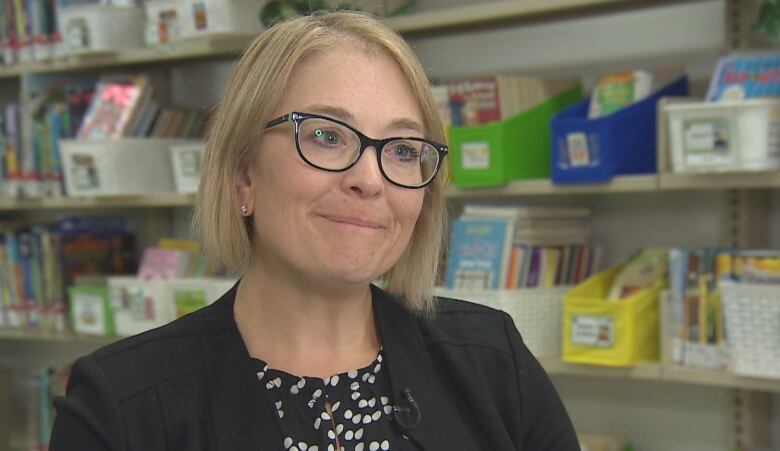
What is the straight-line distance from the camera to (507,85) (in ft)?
7.87

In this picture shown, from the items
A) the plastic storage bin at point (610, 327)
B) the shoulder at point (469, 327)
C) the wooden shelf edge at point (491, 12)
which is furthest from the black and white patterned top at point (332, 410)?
the wooden shelf edge at point (491, 12)

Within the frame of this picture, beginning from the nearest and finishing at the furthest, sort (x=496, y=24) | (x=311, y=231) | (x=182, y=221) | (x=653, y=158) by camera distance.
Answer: (x=311, y=231), (x=653, y=158), (x=496, y=24), (x=182, y=221)

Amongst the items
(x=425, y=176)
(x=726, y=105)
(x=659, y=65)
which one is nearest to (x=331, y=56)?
(x=425, y=176)

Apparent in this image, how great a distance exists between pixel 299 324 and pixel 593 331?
1128 millimetres

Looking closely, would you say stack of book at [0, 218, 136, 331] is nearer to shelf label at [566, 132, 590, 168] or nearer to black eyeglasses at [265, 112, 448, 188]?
shelf label at [566, 132, 590, 168]

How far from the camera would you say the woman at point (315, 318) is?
120cm

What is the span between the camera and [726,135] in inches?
77.8

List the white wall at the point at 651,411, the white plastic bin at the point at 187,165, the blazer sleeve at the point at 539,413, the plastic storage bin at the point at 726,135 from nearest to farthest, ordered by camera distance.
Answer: the blazer sleeve at the point at 539,413 → the plastic storage bin at the point at 726,135 → the white wall at the point at 651,411 → the white plastic bin at the point at 187,165

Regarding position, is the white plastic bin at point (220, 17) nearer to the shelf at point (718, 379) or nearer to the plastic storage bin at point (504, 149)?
the plastic storage bin at point (504, 149)

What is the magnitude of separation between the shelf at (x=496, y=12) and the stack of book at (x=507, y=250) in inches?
19.3

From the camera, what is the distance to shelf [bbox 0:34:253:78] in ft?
9.29

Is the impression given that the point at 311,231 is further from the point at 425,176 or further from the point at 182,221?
the point at 182,221

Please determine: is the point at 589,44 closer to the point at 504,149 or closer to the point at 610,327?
A: the point at 504,149

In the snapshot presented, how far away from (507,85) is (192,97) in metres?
1.49
